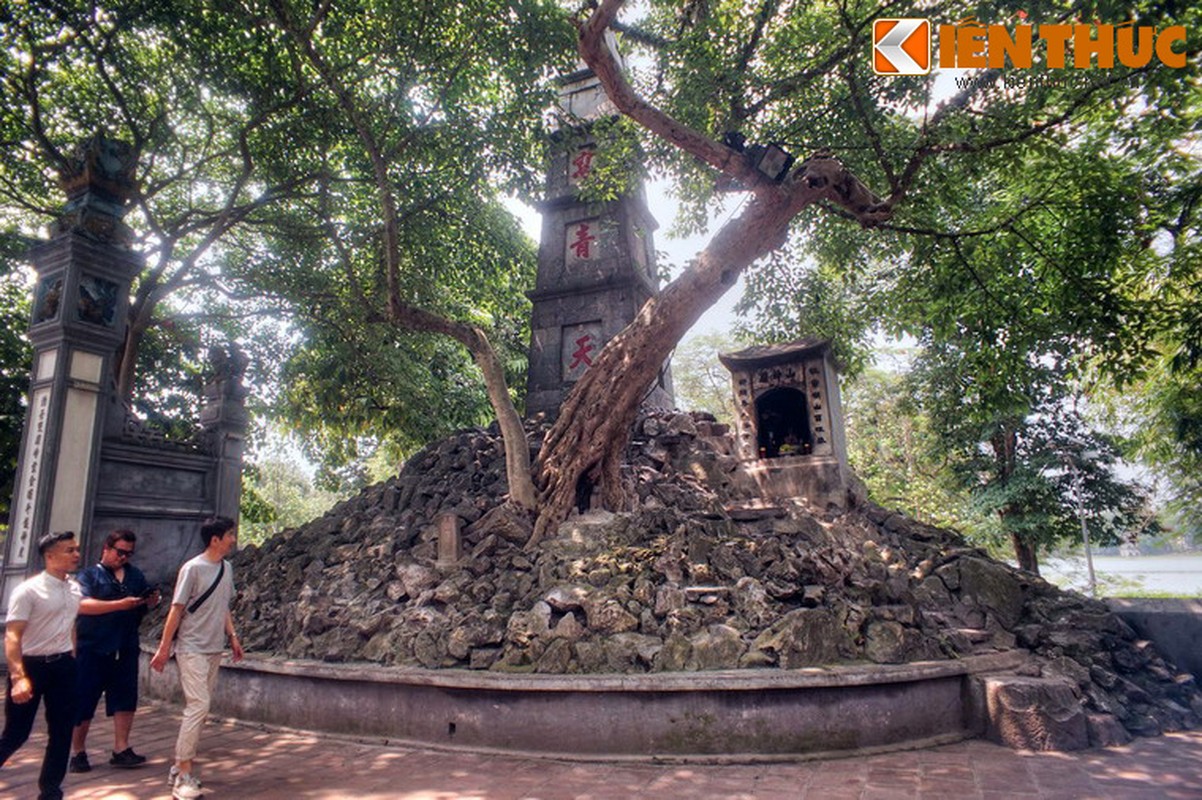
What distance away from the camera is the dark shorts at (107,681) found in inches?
183

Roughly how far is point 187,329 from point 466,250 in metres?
7.65

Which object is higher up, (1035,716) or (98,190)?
(98,190)

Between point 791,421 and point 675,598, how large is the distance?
210 inches

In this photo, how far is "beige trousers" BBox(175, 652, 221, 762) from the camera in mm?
4066

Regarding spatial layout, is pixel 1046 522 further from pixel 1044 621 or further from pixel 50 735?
pixel 50 735

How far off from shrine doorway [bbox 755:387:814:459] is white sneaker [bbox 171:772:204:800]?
26.2 ft

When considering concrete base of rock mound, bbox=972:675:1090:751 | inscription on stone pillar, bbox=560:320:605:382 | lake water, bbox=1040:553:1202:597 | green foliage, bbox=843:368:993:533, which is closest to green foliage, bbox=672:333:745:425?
green foliage, bbox=843:368:993:533

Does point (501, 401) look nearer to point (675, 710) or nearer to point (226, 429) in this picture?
point (675, 710)

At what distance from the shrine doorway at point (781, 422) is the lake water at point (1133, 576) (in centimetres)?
1239

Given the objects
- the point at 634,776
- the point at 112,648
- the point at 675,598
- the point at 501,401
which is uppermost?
the point at 501,401

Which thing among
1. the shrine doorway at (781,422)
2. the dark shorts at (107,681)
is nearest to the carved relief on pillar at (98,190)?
the dark shorts at (107,681)

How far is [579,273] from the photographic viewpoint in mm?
11836

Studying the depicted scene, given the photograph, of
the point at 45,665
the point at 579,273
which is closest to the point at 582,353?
the point at 579,273

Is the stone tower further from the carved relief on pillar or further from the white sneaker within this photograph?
the white sneaker
